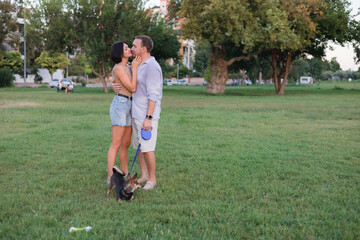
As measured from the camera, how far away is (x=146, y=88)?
4516 millimetres

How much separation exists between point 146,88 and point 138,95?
0.14 metres

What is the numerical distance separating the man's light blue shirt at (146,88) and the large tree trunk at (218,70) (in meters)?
26.6

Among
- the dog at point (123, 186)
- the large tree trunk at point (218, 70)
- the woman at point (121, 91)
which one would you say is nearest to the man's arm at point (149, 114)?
the woman at point (121, 91)

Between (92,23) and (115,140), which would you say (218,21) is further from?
(115,140)

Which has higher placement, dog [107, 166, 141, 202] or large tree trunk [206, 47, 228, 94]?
large tree trunk [206, 47, 228, 94]

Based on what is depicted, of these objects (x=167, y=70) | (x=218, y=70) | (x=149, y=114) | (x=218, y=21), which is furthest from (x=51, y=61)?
(x=149, y=114)

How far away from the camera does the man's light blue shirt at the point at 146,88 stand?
444 centimetres

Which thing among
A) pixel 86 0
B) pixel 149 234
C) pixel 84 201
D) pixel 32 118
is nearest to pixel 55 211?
pixel 84 201

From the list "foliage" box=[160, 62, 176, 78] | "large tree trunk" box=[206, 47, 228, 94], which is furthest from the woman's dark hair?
"foliage" box=[160, 62, 176, 78]

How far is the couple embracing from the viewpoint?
4.46 m

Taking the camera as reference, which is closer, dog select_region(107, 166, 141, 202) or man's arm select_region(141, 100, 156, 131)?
dog select_region(107, 166, 141, 202)

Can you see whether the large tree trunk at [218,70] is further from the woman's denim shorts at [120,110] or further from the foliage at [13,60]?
the foliage at [13,60]

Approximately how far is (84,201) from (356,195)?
317 centimetres

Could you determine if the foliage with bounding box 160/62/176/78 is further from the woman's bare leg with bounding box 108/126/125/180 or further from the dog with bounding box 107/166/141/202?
the dog with bounding box 107/166/141/202
